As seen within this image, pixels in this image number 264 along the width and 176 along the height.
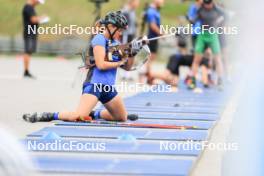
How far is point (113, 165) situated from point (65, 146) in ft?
3.81

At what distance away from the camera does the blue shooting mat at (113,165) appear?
23.9 ft

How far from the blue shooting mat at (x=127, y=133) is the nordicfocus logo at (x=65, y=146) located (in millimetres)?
526

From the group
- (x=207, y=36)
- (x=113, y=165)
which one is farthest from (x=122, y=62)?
(x=207, y=36)

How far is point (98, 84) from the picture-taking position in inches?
416

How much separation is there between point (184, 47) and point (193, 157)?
41.1 ft

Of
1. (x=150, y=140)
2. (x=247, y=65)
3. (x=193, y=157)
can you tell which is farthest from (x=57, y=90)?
(x=247, y=65)

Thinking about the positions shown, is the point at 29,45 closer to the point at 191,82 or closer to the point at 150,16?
the point at 150,16

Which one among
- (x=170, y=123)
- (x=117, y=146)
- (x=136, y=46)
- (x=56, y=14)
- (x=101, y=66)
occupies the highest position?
(x=56, y=14)

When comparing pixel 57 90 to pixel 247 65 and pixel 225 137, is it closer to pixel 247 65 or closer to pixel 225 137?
pixel 225 137

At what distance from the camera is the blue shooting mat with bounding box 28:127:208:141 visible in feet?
31.3

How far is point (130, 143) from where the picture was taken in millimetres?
9086

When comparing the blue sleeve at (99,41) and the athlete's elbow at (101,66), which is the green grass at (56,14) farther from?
the athlete's elbow at (101,66)

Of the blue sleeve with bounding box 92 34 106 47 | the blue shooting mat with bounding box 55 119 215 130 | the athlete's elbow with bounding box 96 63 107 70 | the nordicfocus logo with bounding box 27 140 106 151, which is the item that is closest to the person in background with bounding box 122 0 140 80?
the blue shooting mat with bounding box 55 119 215 130

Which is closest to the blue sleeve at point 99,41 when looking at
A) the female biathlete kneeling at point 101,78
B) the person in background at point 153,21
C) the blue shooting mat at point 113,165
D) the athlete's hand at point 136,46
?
the female biathlete kneeling at point 101,78
